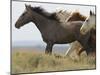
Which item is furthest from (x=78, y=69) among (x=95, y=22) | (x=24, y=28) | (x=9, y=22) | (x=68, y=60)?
(x=9, y=22)

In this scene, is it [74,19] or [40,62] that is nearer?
[40,62]

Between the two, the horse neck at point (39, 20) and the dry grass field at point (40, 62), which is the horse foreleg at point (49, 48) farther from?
the horse neck at point (39, 20)

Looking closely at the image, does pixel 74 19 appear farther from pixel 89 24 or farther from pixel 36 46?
pixel 36 46

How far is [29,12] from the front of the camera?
240cm

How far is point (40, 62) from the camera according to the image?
2.42m

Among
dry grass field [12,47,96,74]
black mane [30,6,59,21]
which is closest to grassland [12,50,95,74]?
dry grass field [12,47,96,74]

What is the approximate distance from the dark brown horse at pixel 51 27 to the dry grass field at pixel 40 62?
10cm

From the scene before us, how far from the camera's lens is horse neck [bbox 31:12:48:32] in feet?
7.97

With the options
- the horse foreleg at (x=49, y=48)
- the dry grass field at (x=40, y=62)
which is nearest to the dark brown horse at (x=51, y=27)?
the horse foreleg at (x=49, y=48)

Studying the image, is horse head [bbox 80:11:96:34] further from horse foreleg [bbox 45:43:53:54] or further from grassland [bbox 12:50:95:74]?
horse foreleg [bbox 45:43:53:54]

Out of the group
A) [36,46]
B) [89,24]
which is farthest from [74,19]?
[36,46]

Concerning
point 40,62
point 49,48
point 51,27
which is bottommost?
point 40,62

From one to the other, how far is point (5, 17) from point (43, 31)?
0.43m

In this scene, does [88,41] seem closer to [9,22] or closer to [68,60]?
[68,60]
